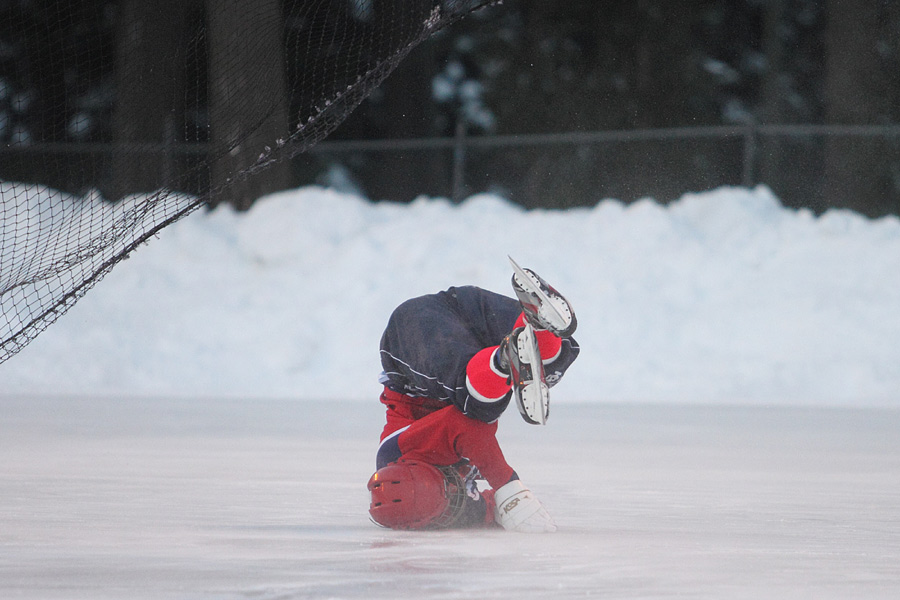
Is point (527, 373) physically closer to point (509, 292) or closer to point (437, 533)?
point (437, 533)

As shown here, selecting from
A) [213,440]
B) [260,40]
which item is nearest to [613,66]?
[260,40]

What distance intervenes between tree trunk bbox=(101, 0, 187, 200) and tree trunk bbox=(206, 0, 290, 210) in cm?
74

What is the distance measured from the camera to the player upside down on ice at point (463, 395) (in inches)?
110

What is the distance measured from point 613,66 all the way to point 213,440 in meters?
7.05

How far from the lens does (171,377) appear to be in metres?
7.80

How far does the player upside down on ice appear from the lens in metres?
2.79

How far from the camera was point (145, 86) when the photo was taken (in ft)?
35.8

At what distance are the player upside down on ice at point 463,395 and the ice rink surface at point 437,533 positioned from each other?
0.08 m

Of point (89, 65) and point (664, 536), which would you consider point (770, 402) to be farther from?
point (89, 65)

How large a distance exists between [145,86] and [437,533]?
8.65m

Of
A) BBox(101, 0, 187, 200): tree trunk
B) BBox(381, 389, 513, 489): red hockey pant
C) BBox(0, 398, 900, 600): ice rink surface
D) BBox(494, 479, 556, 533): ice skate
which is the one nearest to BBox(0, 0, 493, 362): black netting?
BBox(101, 0, 187, 200): tree trunk

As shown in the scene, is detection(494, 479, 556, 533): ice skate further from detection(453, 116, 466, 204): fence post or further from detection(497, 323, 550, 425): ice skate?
detection(453, 116, 466, 204): fence post

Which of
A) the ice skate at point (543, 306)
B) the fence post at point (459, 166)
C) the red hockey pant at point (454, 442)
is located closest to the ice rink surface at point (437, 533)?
the red hockey pant at point (454, 442)

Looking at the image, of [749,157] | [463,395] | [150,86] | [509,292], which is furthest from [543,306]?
[150,86]
